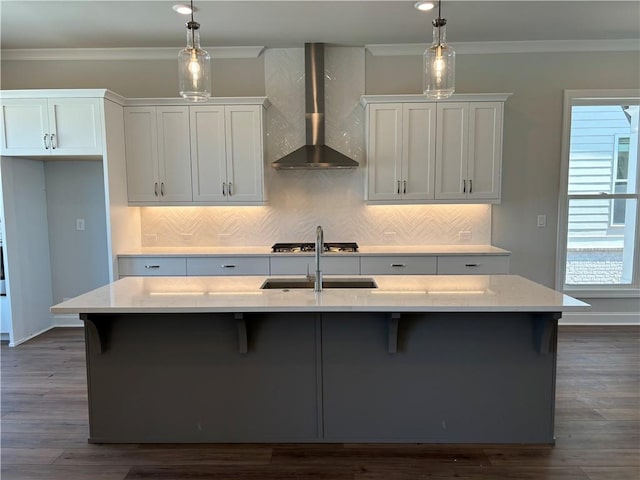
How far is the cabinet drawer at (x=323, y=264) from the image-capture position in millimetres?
4027

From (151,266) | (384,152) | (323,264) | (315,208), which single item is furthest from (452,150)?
(151,266)

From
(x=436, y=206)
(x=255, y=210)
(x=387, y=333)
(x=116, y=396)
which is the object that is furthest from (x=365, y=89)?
(x=116, y=396)

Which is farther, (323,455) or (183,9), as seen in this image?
(183,9)

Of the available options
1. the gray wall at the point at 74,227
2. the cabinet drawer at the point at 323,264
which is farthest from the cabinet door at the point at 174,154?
the cabinet drawer at the point at 323,264

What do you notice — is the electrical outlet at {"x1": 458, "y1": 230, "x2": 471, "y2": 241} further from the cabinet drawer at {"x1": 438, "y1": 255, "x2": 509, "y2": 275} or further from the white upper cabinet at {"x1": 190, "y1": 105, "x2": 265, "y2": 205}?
the white upper cabinet at {"x1": 190, "y1": 105, "x2": 265, "y2": 205}

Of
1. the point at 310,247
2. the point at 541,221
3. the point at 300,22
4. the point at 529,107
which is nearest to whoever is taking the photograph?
the point at 300,22

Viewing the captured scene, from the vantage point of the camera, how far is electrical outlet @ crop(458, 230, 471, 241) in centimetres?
454

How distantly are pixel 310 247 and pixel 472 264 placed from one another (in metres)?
1.60

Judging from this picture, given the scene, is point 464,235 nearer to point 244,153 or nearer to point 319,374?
point 244,153

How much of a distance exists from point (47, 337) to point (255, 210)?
247cm

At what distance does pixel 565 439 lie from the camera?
95.7 inches

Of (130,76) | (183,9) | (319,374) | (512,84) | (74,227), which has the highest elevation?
(183,9)

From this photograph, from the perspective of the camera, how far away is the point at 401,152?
4.14 m

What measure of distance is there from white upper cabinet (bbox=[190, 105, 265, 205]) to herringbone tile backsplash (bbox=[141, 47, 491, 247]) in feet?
0.99
